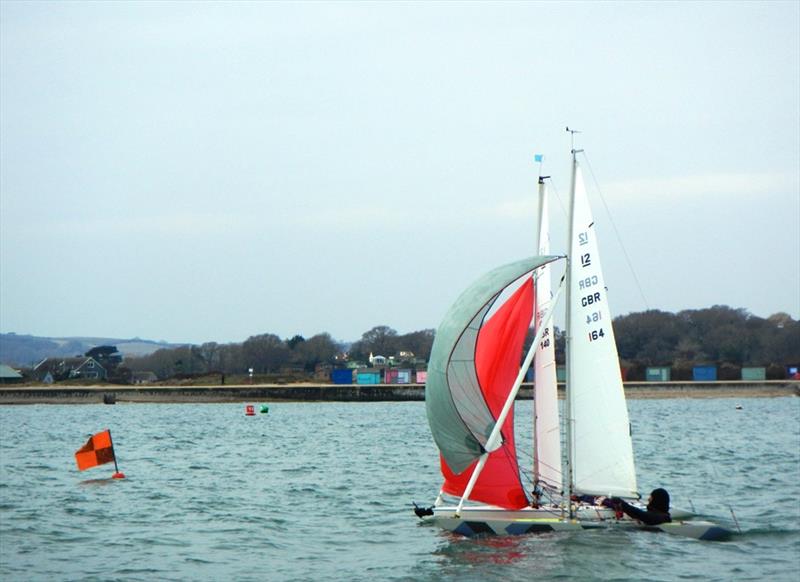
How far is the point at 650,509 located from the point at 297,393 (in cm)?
10184

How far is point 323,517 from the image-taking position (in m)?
27.2

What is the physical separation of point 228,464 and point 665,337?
458 feet

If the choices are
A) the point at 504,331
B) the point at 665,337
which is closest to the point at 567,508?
the point at 504,331

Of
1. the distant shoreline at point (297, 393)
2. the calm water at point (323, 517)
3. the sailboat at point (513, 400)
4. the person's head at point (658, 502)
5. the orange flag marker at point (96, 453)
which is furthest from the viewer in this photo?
the distant shoreline at point (297, 393)

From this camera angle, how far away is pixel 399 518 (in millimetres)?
26375

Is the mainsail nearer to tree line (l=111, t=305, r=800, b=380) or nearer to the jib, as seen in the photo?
the jib

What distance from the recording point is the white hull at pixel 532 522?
21.3 metres

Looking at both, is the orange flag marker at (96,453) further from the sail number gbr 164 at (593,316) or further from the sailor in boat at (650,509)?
the sail number gbr 164 at (593,316)

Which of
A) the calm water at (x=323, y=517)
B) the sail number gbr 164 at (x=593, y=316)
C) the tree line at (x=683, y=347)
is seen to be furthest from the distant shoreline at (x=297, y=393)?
the sail number gbr 164 at (x=593, y=316)

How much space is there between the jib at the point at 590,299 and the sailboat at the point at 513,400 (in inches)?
0.7

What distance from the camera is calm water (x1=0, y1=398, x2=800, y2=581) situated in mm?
20219

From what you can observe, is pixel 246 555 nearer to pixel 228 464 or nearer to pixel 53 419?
pixel 228 464

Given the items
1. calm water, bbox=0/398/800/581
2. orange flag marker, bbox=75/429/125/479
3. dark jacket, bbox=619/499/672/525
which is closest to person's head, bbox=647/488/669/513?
dark jacket, bbox=619/499/672/525

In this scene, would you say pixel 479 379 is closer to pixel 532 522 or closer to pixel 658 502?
pixel 532 522
